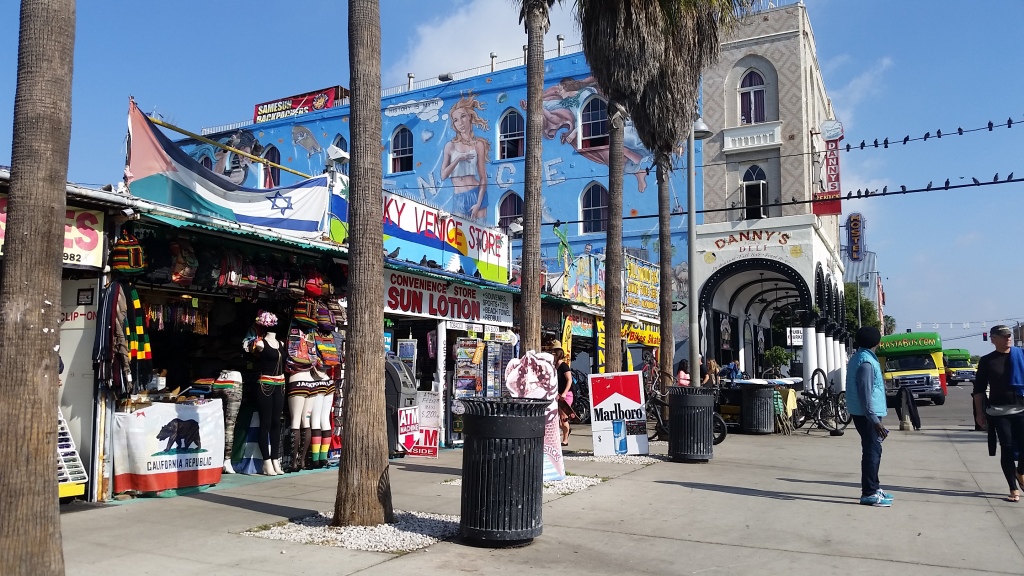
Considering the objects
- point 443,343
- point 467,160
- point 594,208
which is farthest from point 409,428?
point 467,160

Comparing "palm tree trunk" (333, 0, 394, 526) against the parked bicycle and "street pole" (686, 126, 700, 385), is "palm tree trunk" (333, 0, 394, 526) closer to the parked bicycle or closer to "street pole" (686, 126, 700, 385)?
"street pole" (686, 126, 700, 385)

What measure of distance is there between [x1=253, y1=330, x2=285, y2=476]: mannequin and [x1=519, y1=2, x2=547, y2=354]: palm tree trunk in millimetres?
3188

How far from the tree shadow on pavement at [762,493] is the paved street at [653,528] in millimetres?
24

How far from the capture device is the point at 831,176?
3131cm

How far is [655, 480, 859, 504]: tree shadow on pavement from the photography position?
884 cm

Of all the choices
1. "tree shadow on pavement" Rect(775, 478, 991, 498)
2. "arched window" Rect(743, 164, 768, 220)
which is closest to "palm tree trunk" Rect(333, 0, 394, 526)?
"tree shadow on pavement" Rect(775, 478, 991, 498)

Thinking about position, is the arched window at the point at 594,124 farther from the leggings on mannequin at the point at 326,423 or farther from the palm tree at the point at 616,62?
the leggings on mannequin at the point at 326,423

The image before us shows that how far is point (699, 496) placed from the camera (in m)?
9.02

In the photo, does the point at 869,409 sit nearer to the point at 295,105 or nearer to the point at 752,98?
the point at 752,98

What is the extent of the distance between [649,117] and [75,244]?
11.1 m

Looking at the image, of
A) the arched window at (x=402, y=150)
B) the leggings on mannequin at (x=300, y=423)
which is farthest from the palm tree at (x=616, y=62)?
the arched window at (x=402, y=150)

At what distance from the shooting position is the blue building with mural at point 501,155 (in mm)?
30984

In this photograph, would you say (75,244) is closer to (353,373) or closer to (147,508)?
(147,508)

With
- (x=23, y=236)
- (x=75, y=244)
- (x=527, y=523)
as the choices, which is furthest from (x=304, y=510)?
(x=23, y=236)
